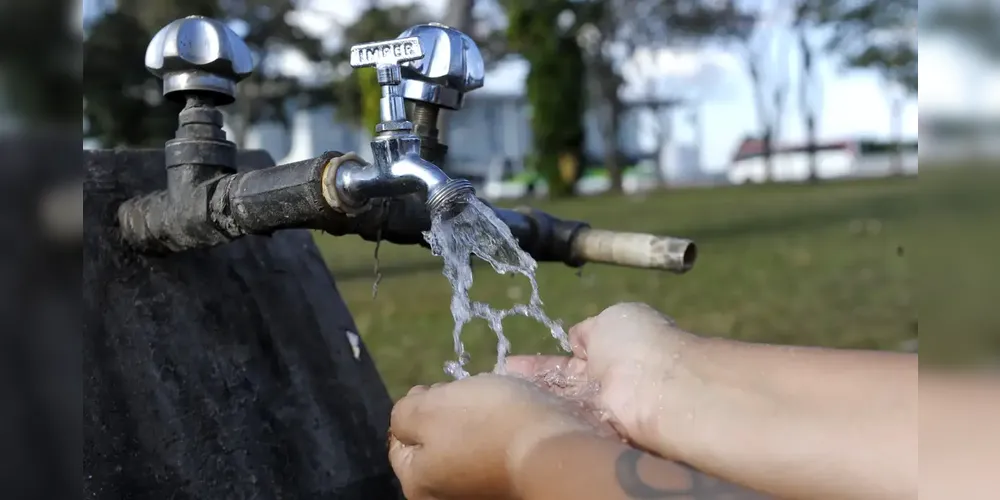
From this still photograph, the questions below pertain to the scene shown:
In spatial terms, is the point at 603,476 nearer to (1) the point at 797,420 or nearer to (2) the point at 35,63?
(1) the point at 797,420

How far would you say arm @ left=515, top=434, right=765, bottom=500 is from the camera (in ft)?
2.48

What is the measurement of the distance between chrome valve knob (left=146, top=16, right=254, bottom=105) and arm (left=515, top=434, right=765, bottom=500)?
65cm

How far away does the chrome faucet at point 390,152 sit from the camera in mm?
959

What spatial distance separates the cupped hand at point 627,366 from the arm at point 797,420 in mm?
12

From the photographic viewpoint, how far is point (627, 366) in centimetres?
107

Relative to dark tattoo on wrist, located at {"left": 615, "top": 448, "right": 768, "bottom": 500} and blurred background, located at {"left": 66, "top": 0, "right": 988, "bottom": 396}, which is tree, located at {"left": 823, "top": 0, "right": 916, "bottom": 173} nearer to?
blurred background, located at {"left": 66, "top": 0, "right": 988, "bottom": 396}

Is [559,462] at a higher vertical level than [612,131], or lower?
lower

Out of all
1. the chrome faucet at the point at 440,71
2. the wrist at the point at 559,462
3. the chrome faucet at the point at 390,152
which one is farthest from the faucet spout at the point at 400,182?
the wrist at the point at 559,462

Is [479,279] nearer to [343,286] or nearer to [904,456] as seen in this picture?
[343,286]

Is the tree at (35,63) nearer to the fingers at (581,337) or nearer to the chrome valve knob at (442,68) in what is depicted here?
the chrome valve knob at (442,68)

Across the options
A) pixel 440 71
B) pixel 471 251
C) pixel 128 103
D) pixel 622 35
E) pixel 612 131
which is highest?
pixel 622 35

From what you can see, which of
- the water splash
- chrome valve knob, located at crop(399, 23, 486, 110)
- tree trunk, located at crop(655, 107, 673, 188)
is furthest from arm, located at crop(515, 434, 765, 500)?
tree trunk, located at crop(655, 107, 673, 188)

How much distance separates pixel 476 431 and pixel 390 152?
1.00ft

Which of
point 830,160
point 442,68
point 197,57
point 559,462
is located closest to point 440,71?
point 442,68
